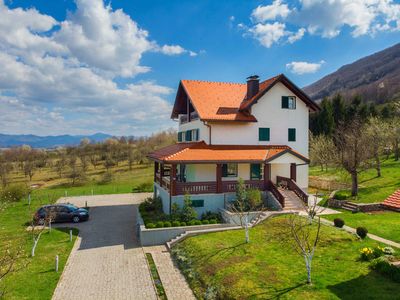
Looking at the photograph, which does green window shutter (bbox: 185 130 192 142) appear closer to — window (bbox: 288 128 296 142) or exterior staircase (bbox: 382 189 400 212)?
window (bbox: 288 128 296 142)

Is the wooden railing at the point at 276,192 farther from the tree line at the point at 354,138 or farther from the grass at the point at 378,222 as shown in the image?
the tree line at the point at 354,138

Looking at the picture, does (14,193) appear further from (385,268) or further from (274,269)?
(385,268)

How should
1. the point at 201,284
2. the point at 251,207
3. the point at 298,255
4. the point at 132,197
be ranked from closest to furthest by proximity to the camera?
the point at 201,284, the point at 298,255, the point at 251,207, the point at 132,197

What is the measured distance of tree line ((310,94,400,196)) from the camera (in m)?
27.2

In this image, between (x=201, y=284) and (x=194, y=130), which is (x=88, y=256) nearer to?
(x=201, y=284)

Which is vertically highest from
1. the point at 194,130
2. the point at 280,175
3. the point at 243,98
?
the point at 243,98

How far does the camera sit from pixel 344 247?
49.8ft

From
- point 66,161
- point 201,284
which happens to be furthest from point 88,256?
point 66,161

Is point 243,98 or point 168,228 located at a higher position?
point 243,98

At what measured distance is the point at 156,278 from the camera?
48.4ft

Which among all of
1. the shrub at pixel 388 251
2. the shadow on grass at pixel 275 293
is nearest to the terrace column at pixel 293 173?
the shrub at pixel 388 251

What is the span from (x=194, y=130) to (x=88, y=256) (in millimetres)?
14905

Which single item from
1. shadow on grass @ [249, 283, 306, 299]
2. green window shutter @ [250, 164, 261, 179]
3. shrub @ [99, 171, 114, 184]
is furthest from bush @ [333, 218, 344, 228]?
shrub @ [99, 171, 114, 184]

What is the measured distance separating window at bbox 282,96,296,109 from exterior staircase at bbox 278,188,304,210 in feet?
26.4
